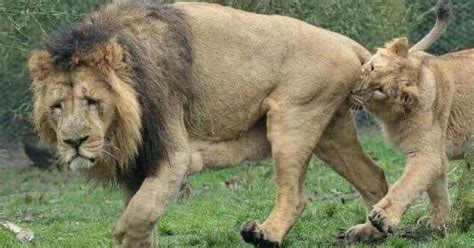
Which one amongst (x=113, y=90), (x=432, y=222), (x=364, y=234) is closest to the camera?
(x=113, y=90)

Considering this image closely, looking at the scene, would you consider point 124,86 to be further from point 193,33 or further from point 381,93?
point 381,93

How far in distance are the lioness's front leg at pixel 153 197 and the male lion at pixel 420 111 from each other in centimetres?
103

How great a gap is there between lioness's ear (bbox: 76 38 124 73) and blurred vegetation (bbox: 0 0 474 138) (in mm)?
4796

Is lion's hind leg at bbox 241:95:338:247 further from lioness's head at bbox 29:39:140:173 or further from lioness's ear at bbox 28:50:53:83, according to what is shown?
lioness's ear at bbox 28:50:53:83

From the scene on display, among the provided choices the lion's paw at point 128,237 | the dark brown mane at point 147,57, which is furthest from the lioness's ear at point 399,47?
the lion's paw at point 128,237

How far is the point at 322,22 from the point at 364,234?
5383 mm

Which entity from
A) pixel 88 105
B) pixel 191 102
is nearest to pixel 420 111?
pixel 191 102

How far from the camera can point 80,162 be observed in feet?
17.3

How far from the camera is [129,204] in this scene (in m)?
5.57

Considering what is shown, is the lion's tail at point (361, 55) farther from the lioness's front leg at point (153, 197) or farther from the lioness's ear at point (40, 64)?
the lioness's ear at point (40, 64)

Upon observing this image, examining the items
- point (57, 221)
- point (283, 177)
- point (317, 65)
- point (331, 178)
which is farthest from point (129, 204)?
point (331, 178)

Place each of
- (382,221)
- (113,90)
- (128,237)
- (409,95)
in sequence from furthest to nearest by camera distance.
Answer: (409,95), (382,221), (128,237), (113,90)

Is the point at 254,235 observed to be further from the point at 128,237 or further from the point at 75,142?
the point at 75,142

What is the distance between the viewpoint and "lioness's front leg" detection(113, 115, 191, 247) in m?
Answer: 5.52
